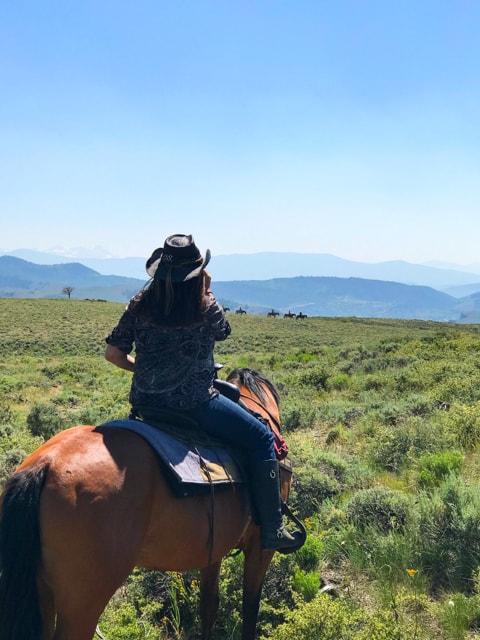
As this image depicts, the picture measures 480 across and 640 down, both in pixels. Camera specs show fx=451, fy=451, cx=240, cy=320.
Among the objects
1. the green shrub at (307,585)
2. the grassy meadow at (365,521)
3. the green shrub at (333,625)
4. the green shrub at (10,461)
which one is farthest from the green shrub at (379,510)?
the green shrub at (10,461)

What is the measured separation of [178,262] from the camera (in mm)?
2625

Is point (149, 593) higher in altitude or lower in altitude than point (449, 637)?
lower

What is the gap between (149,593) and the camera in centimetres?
386

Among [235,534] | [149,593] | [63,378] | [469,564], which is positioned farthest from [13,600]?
[63,378]

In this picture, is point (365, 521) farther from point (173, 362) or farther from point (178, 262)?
point (178, 262)

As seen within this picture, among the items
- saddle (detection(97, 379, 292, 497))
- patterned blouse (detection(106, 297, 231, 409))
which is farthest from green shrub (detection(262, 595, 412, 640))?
patterned blouse (detection(106, 297, 231, 409))

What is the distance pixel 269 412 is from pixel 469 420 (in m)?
4.31

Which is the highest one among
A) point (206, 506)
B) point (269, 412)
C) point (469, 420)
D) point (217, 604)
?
point (269, 412)

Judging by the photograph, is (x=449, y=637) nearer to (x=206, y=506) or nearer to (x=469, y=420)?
(x=206, y=506)

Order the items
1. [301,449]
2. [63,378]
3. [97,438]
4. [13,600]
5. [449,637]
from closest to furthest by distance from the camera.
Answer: [13,600]
[97,438]
[449,637]
[301,449]
[63,378]

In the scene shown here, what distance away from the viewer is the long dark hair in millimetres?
2613

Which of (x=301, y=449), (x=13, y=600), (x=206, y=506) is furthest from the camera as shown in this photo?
(x=301, y=449)

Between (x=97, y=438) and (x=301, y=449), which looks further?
(x=301, y=449)

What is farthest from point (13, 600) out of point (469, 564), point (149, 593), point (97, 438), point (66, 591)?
point (469, 564)
